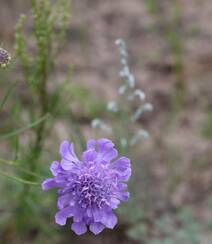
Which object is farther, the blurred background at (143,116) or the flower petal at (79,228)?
the blurred background at (143,116)

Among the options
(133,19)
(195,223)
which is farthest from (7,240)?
(133,19)

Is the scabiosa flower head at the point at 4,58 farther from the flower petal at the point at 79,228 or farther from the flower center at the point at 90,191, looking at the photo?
the flower petal at the point at 79,228

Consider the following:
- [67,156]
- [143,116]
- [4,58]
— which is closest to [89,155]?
[67,156]

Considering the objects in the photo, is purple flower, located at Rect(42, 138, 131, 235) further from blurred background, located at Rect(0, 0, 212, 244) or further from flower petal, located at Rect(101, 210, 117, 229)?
blurred background, located at Rect(0, 0, 212, 244)

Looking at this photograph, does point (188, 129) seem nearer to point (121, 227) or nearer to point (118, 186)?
point (121, 227)

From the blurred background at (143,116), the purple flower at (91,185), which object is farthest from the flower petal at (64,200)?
the blurred background at (143,116)

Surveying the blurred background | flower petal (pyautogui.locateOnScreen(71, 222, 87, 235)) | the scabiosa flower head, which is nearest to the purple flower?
flower petal (pyautogui.locateOnScreen(71, 222, 87, 235))
